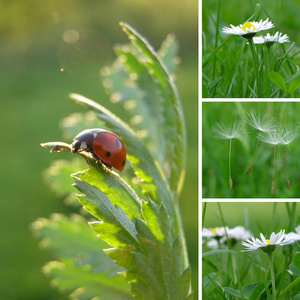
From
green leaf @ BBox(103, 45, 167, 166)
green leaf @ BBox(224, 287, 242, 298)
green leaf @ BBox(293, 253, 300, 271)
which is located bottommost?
green leaf @ BBox(224, 287, 242, 298)

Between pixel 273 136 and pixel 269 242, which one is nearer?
pixel 269 242

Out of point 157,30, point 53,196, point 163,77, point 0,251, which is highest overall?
point 157,30

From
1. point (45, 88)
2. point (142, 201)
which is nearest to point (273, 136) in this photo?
point (142, 201)

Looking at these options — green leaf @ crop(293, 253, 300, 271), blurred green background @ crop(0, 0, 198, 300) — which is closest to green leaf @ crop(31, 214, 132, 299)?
green leaf @ crop(293, 253, 300, 271)

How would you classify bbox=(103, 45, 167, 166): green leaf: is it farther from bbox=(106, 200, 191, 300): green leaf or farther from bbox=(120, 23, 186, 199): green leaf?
bbox=(106, 200, 191, 300): green leaf

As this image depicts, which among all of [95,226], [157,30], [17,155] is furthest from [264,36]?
[157,30]

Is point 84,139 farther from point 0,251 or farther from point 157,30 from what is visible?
point 157,30

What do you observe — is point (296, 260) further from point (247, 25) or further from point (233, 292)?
point (247, 25)
